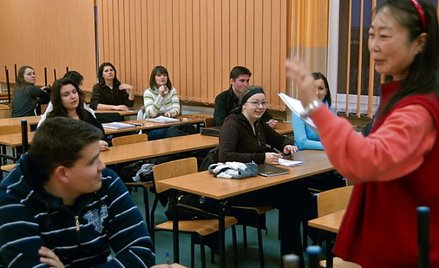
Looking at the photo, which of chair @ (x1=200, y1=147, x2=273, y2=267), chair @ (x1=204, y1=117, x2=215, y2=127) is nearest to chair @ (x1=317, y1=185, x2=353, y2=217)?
chair @ (x1=200, y1=147, x2=273, y2=267)

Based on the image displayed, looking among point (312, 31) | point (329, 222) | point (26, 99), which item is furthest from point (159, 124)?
point (329, 222)

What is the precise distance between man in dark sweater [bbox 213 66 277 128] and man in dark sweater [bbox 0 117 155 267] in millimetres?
3896

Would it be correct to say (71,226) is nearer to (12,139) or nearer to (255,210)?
(255,210)

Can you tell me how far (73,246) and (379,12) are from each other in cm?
111

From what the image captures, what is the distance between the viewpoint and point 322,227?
2521 mm

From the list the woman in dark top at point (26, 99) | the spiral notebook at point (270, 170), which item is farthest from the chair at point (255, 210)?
the woman in dark top at point (26, 99)

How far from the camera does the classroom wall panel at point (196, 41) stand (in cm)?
578

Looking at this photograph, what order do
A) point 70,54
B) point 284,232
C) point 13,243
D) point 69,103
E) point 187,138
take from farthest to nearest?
point 70,54
point 187,138
point 69,103
point 284,232
point 13,243

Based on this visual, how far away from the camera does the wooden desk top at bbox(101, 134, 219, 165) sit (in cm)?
405

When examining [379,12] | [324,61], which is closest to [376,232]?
[379,12]

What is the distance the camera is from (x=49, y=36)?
9000 mm

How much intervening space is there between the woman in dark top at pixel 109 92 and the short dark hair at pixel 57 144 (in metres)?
5.17

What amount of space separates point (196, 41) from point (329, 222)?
433 cm

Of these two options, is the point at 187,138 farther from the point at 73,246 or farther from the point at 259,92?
the point at 73,246
